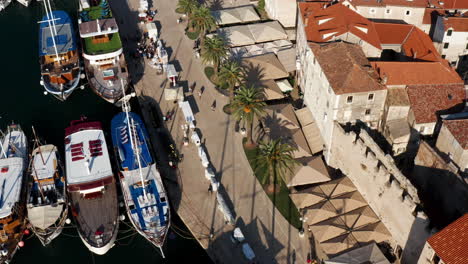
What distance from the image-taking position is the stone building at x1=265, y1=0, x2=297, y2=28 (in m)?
94.5

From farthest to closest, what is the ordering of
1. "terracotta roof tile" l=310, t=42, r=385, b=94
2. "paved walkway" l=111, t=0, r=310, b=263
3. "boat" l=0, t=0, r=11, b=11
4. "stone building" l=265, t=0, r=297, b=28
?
"boat" l=0, t=0, r=11, b=11
"stone building" l=265, t=0, r=297, b=28
"terracotta roof tile" l=310, t=42, r=385, b=94
"paved walkway" l=111, t=0, r=310, b=263

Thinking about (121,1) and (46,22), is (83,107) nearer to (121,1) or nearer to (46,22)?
(46,22)

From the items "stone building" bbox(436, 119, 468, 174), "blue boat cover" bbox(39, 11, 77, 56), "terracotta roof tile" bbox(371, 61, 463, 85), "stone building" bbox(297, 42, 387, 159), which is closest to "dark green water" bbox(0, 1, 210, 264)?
"blue boat cover" bbox(39, 11, 77, 56)

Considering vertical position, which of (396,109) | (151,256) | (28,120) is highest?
(396,109)

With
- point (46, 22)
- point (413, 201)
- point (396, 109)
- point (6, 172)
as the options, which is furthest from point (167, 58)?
point (413, 201)

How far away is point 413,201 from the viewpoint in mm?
56281

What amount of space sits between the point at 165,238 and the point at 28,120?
32977 millimetres

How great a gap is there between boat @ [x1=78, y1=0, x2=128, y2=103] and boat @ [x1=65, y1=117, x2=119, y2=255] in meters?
11.9

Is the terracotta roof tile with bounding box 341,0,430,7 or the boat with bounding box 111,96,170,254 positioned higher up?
the terracotta roof tile with bounding box 341,0,430,7

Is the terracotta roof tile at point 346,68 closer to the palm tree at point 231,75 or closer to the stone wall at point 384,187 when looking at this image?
the stone wall at point 384,187

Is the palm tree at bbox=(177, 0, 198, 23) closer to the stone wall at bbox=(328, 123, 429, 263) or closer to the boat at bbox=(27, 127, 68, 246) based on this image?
the boat at bbox=(27, 127, 68, 246)

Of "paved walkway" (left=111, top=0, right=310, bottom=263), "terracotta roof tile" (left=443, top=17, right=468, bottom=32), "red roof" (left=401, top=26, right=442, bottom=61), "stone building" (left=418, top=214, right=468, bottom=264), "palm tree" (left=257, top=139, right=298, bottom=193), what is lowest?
"paved walkway" (left=111, top=0, right=310, bottom=263)

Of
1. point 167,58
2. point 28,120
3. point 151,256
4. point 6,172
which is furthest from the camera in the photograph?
point 167,58

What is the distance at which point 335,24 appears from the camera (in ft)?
257
